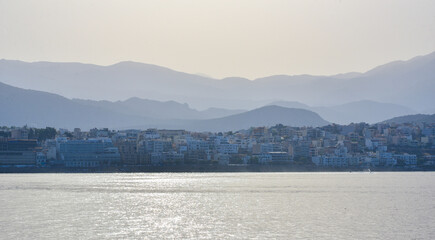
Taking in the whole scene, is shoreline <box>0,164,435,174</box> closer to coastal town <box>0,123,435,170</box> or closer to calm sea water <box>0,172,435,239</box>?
coastal town <box>0,123,435,170</box>

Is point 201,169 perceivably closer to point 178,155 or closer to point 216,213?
point 178,155

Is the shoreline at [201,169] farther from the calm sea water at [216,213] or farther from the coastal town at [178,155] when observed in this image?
the calm sea water at [216,213]

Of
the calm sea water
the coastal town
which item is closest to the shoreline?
the coastal town

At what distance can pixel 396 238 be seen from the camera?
168 feet

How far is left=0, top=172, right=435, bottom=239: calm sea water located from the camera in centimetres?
5319

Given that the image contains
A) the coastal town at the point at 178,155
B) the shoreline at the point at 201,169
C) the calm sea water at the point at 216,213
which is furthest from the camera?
the coastal town at the point at 178,155

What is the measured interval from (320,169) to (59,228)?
12432 cm

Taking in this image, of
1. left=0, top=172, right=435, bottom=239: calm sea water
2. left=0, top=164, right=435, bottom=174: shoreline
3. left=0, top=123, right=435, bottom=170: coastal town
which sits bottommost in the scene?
left=0, top=172, right=435, bottom=239: calm sea water

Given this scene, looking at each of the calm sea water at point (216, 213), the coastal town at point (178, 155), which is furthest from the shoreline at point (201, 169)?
the calm sea water at point (216, 213)

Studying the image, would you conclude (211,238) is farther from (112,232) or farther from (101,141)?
(101,141)

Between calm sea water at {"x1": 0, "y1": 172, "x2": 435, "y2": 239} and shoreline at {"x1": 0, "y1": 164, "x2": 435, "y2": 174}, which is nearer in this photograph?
calm sea water at {"x1": 0, "y1": 172, "x2": 435, "y2": 239}

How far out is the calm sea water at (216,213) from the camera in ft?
174

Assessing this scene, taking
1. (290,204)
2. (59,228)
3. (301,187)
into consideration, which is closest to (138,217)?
(59,228)

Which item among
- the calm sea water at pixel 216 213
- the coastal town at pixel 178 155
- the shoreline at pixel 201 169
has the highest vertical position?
the coastal town at pixel 178 155
